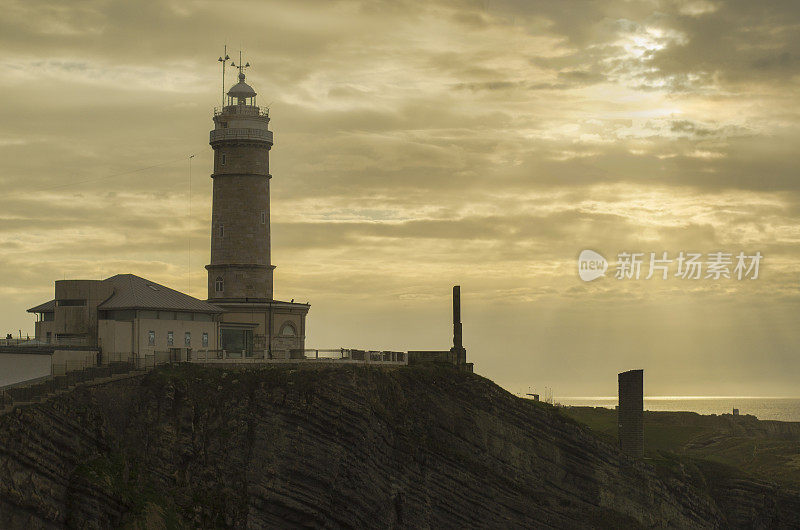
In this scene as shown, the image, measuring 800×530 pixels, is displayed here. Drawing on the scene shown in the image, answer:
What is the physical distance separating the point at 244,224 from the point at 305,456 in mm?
28458

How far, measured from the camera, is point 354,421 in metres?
64.7

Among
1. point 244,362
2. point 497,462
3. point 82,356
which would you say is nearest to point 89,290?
point 82,356

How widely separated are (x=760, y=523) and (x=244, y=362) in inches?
1670

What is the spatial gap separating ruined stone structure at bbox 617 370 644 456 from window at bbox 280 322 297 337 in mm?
25780

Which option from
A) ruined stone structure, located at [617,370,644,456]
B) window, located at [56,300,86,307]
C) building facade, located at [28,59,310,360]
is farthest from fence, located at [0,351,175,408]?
ruined stone structure, located at [617,370,644,456]

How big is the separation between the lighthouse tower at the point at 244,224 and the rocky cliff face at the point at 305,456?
1861 centimetres

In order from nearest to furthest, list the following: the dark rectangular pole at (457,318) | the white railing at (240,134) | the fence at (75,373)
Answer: the fence at (75,373) < the dark rectangular pole at (457,318) < the white railing at (240,134)

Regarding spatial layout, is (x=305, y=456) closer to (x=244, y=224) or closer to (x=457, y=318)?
(x=457, y=318)

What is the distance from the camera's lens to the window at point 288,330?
86.7 meters

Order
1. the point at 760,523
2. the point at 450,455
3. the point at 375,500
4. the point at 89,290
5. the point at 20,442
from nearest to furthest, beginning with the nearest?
1. the point at 20,442
2. the point at 375,500
3. the point at 450,455
4. the point at 89,290
5. the point at 760,523

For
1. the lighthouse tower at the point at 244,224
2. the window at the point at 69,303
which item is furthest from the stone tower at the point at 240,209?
the window at the point at 69,303

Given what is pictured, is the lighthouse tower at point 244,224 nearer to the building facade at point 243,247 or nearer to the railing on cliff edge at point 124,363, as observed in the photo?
the building facade at point 243,247

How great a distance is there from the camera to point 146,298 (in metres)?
73.0

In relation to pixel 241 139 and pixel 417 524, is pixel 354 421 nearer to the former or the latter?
pixel 417 524
